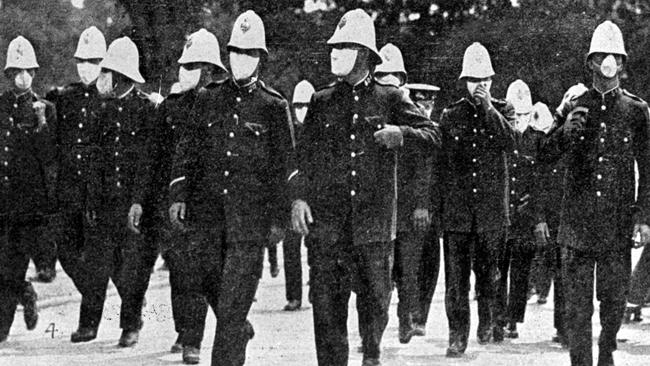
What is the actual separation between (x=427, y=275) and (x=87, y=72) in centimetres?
369

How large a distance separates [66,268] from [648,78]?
13440 mm

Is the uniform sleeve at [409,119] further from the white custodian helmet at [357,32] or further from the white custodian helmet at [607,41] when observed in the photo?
the white custodian helmet at [607,41]

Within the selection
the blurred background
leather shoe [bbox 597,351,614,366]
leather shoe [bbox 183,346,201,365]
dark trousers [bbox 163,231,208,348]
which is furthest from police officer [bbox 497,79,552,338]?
the blurred background

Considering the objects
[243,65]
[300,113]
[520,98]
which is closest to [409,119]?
[243,65]

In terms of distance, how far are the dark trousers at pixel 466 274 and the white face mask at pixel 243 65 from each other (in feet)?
10.2

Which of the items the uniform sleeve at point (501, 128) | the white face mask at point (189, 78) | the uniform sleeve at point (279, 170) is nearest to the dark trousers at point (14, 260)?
the white face mask at point (189, 78)

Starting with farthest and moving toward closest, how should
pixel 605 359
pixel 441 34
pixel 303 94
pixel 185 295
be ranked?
pixel 441 34 < pixel 303 94 < pixel 185 295 < pixel 605 359

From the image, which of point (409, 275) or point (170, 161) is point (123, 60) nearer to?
point (170, 161)

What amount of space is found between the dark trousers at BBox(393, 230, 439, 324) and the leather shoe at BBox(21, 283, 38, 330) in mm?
3221

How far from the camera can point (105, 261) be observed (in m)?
11.9

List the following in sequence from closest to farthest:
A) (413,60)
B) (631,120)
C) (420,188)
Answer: (631,120)
(420,188)
(413,60)

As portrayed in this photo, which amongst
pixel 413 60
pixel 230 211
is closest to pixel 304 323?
pixel 230 211

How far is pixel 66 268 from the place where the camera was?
12039 mm

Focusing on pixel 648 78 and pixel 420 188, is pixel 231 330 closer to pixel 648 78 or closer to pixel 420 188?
pixel 420 188
